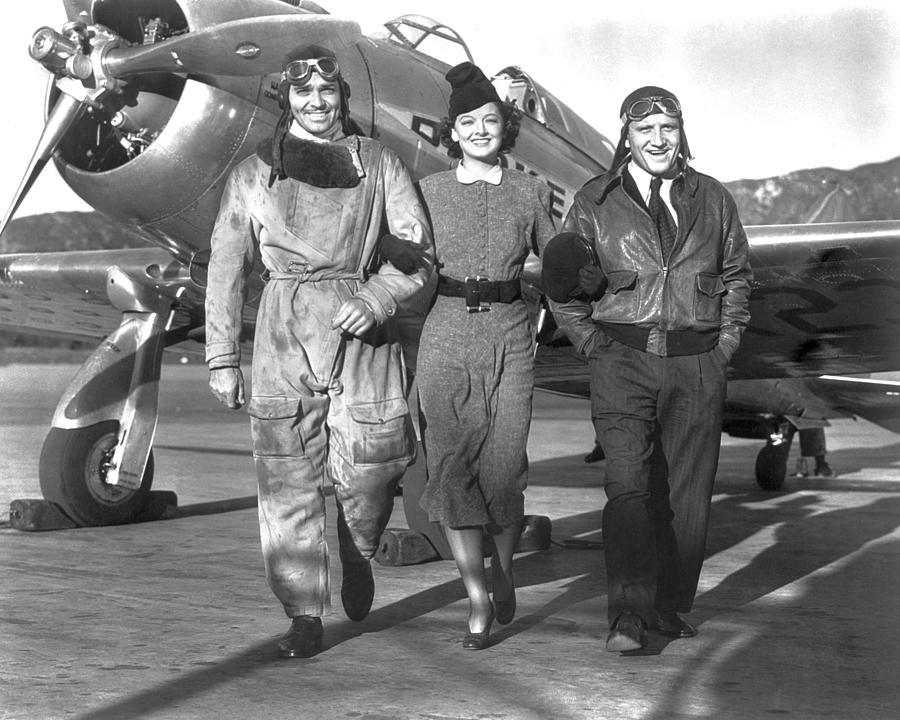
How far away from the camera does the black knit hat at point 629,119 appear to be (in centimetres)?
355

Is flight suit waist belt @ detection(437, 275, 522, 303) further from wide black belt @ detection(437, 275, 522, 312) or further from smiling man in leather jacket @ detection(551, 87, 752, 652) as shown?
smiling man in leather jacket @ detection(551, 87, 752, 652)

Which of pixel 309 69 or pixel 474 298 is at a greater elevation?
pixel 309 69

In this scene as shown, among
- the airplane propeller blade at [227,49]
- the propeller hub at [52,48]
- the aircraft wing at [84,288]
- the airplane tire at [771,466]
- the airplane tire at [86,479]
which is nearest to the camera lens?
the airplane propeller blade at [227,49]

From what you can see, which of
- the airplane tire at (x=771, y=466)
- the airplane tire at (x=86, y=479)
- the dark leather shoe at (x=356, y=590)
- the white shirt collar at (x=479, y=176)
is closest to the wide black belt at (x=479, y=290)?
the white shirt collar at (x=479, y=176)

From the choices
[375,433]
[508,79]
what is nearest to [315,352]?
[375,433]

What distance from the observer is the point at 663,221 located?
352cm

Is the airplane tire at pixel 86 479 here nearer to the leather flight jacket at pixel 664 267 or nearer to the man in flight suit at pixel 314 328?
the man in flight suit at pixel 314 328

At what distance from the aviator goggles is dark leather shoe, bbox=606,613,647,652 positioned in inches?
55.3

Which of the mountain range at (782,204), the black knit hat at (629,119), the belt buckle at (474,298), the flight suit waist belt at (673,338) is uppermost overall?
the mountain range at (782,204)

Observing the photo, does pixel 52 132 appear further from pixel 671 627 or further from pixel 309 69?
pixel 671 627

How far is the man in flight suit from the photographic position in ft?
11.0

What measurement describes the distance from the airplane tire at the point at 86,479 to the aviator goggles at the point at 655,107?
3.72 meters

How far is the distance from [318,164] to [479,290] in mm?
571

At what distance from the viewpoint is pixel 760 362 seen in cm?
648
